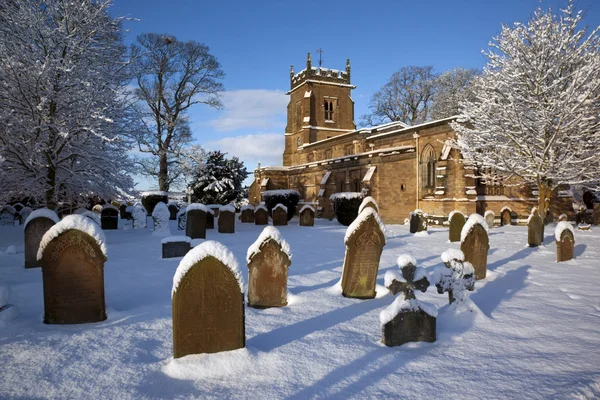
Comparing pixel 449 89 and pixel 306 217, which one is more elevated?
pixel 449 89

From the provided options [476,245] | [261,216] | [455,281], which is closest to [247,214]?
[261,216]

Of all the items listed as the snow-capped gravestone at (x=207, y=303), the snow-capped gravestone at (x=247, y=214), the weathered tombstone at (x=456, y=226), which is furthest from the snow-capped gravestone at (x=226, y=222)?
the snow-capped gravestone at (x=207, y=303)

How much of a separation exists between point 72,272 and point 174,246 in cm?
431

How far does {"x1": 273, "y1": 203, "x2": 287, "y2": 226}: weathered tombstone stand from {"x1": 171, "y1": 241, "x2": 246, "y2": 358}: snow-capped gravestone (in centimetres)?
1558

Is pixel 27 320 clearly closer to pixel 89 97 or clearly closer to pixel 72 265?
pixel 72 265

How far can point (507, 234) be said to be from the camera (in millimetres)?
13883

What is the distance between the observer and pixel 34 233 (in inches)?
296

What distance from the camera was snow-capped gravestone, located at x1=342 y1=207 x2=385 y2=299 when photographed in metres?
5.74

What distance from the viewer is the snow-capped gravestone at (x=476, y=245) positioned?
23.4 feet

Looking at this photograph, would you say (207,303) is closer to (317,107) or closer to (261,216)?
(261,216)

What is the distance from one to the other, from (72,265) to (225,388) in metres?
2.79

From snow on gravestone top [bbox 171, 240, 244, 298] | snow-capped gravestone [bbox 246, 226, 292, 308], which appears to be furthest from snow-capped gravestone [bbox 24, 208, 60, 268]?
snow on gravestone top [bbox 171, 240, 244, 298]

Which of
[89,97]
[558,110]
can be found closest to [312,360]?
[89,97]

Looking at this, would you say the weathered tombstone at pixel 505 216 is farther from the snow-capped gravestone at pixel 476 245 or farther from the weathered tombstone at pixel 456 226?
the snow-capped gravestone at pixel 476 245
